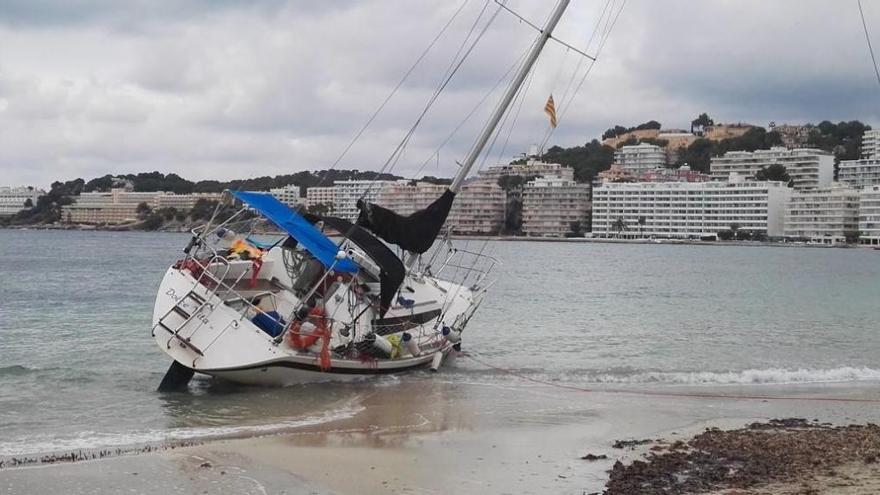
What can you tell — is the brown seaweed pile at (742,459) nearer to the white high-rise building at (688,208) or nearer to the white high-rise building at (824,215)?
the white high-rise building at (824,215)

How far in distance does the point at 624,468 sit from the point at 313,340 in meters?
8.02

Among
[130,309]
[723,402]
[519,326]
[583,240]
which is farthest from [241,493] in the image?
[583,240]

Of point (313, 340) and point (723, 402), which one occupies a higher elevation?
point (313, 340)

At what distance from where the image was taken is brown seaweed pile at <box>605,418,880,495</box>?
1224 cm

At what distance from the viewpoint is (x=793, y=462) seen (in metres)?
13.2

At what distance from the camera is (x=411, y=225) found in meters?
21.5

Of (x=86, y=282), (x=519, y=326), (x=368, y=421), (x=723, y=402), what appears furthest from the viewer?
(x=86, y=282)

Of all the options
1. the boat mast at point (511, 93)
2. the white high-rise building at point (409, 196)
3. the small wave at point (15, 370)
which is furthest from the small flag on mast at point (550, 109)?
the white high-rise building at point (409, 196)

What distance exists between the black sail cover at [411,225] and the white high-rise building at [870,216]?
540 feet

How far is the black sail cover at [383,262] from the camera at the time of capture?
2005 cm

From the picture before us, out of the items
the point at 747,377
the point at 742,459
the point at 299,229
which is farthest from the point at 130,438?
the point at 747,377

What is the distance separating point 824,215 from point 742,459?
175879 millimetres

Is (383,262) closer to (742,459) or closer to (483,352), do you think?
(483,352)

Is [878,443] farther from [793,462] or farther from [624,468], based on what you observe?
[624,468]
